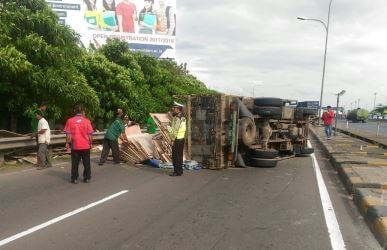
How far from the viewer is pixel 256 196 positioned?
29.6ft

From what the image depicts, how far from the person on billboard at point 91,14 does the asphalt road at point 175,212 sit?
2011 inches

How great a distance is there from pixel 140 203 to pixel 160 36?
53988 mm

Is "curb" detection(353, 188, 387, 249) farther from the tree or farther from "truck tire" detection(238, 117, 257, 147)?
the tree

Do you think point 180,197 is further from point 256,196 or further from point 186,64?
point 186,64

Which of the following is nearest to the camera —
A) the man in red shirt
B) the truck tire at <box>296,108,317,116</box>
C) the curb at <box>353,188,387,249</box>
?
the curb at <box>353,188,387,249</box>

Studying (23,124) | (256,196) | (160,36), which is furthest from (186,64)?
(256,196)

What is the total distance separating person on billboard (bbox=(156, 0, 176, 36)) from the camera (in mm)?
60219

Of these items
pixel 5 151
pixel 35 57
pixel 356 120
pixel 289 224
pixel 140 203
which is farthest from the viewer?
pixel 356 120

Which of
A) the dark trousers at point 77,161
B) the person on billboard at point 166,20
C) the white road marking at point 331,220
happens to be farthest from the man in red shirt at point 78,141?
the person on billboard at point 166,20

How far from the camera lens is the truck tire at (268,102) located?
14609 millimetres

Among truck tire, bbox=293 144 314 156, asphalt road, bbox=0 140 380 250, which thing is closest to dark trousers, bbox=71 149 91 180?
asphalt road, bbox=0 140 380 250

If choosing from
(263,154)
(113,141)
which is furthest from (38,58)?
(263,154)

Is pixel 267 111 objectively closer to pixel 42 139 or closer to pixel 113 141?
pixel 113 141

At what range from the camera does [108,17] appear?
2381 inches
